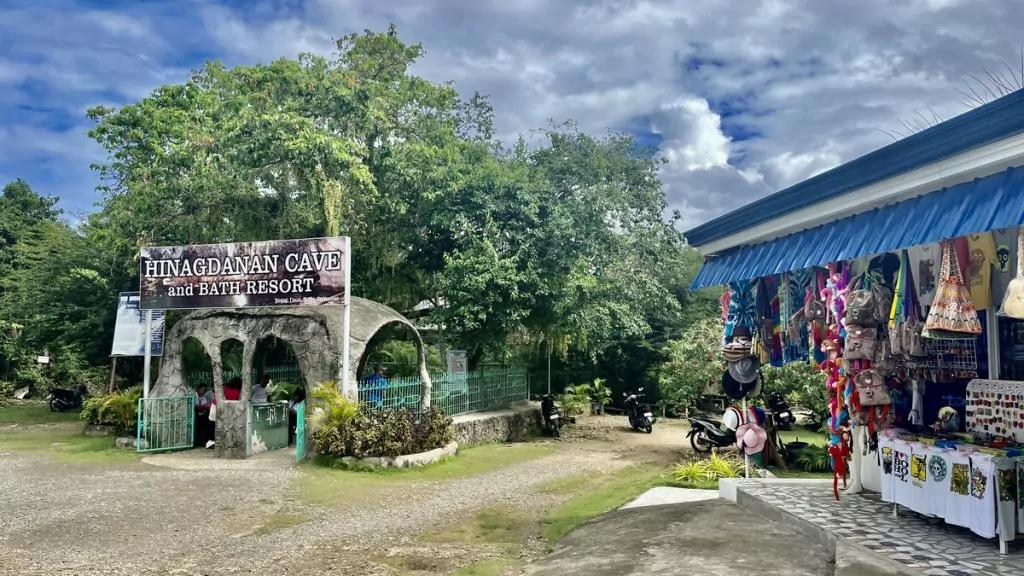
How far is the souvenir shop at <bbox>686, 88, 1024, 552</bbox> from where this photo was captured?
4906 mm

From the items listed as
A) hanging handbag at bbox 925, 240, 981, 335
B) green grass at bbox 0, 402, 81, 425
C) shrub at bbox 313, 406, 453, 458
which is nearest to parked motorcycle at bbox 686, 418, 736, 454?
shrub at bbox 313, 406, 453, 458

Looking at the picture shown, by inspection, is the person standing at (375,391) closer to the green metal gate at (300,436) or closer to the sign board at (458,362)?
the green metal gate at (300,436)

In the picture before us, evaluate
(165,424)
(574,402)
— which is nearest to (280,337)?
(165,424)

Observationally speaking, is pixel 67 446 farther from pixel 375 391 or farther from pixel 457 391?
pixel 457 391

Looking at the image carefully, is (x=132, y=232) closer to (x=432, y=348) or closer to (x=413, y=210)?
(x=413, y=210)

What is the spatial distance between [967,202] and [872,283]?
161cm

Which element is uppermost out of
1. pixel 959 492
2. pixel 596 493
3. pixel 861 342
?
pixel 861 342

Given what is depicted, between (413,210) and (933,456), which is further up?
(413,210)

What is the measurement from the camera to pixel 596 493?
9477 millimetres

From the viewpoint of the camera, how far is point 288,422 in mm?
12703

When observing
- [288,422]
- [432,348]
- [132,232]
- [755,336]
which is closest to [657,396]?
[432,348]


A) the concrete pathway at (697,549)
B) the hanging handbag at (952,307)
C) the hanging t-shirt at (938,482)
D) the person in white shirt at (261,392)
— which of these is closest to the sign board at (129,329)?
the person in white shirt at (261,392)

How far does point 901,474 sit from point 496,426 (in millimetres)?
9285

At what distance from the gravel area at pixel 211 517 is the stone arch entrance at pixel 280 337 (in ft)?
2.35
